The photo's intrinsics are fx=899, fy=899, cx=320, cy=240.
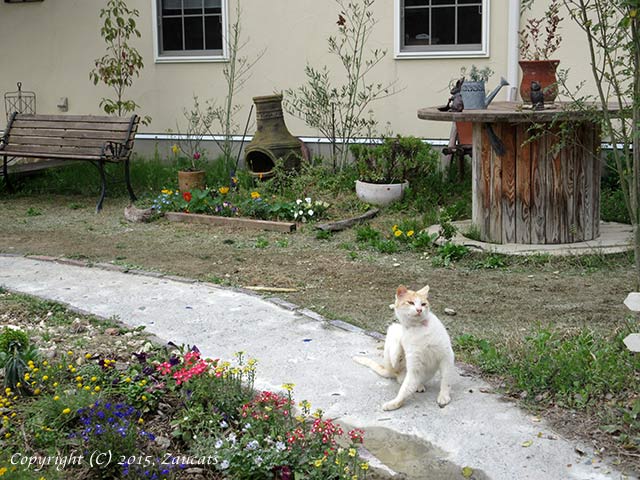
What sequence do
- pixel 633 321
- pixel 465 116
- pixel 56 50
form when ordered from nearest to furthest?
1. pixel 633 321
2. pixel 465 116
3. pixel 56 50

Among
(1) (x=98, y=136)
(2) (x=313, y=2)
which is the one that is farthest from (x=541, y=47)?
(1) (x=98, y=136)

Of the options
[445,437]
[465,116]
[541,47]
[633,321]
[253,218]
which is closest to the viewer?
[445,437]

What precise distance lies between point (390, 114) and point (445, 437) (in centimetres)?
727

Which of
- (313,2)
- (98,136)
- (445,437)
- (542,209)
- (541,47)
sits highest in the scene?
(313,2)

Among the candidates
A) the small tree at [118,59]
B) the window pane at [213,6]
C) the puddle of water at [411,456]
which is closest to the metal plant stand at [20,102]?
the small tree at [118,59]

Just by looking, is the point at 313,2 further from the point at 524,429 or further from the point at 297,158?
the point at 524,429

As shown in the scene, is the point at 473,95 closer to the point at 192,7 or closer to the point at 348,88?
the point at 348,88

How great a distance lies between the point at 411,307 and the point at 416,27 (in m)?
7.04

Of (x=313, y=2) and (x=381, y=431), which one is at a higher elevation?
(x=313, y=2)

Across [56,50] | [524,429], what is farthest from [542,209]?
[56,50]

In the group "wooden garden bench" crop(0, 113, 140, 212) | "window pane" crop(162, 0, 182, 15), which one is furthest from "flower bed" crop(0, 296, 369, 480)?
"window pane" crop(162, 0, 182, 15)

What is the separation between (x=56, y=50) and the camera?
42.9ft

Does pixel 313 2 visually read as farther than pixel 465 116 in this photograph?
Yes

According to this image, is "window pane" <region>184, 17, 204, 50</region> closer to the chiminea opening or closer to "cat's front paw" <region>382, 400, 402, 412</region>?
the chiminea opening
